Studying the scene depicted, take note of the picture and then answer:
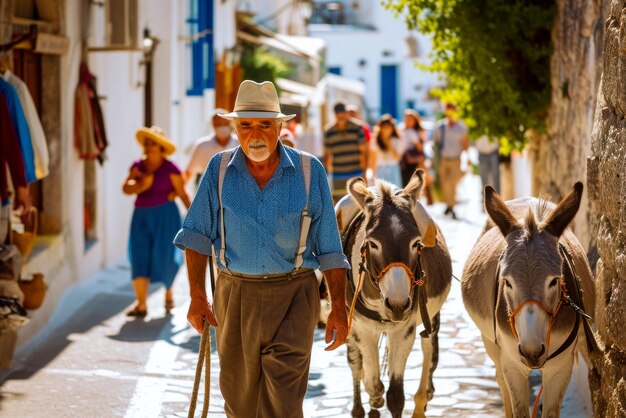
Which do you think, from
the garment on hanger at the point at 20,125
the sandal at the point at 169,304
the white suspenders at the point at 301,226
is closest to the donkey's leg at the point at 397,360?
the white suspenders at the point at 301,226

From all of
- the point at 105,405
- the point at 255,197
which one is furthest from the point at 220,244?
the point at 105,405

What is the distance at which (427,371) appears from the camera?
760 cm

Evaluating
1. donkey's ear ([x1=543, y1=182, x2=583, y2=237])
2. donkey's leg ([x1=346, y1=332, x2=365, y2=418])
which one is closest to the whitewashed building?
donkey's leg ([x1=346, y1=332, x2=365, y2=418])

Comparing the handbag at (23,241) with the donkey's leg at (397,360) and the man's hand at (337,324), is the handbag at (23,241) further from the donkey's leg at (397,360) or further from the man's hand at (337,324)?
the man's hand at (337,324)

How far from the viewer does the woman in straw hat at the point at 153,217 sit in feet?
36.7

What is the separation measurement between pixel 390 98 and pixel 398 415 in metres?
49.4

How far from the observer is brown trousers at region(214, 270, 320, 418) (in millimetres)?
5613

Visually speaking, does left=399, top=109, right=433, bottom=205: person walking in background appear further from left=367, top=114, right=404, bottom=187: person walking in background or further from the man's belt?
the man's belt

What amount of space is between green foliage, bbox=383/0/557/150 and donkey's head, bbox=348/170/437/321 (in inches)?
195

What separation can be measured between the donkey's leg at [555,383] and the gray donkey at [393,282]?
2.57ft

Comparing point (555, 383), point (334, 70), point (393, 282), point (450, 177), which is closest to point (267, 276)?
point (393, 282)

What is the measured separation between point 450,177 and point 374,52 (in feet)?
116

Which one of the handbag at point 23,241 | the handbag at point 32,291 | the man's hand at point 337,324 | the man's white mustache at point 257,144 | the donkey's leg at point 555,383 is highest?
the man's white mustache at point 257,144

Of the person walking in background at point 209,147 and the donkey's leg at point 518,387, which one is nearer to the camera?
the donkey's leg at point 518,387
